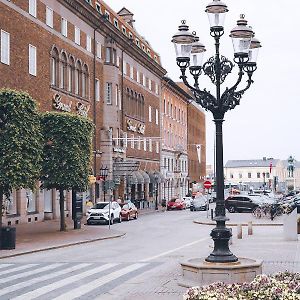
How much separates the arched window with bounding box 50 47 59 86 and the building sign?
18913 mm

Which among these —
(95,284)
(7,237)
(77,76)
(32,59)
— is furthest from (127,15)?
(95,284)

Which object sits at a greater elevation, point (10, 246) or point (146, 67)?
point (146, 67)

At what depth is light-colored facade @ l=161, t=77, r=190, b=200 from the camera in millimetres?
82062

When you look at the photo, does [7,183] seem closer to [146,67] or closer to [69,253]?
[69,253]

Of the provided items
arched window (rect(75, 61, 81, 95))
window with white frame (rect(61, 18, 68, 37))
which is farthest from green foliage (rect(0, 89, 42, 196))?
arched window (rect(75, 61, 81, 95))

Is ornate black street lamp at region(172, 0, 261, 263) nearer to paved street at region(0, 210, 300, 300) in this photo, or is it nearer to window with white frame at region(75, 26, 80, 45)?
paved street at region(0, 210, 300, 300)

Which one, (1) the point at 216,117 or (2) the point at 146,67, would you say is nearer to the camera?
(1) the point at 216,117

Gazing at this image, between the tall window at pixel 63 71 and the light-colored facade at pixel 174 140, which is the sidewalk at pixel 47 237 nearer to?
the tall window at pixel 63 71

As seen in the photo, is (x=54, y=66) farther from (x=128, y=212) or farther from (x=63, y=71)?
(x=128, y=212)

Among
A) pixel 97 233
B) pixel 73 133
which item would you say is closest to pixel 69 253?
pixel 97 233

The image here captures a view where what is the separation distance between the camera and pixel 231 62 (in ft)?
48.6

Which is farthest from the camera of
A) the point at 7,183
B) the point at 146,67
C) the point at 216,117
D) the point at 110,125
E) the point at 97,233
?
the point at 146,67

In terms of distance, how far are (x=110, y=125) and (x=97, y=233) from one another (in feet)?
74.1

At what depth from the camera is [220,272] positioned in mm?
13633
